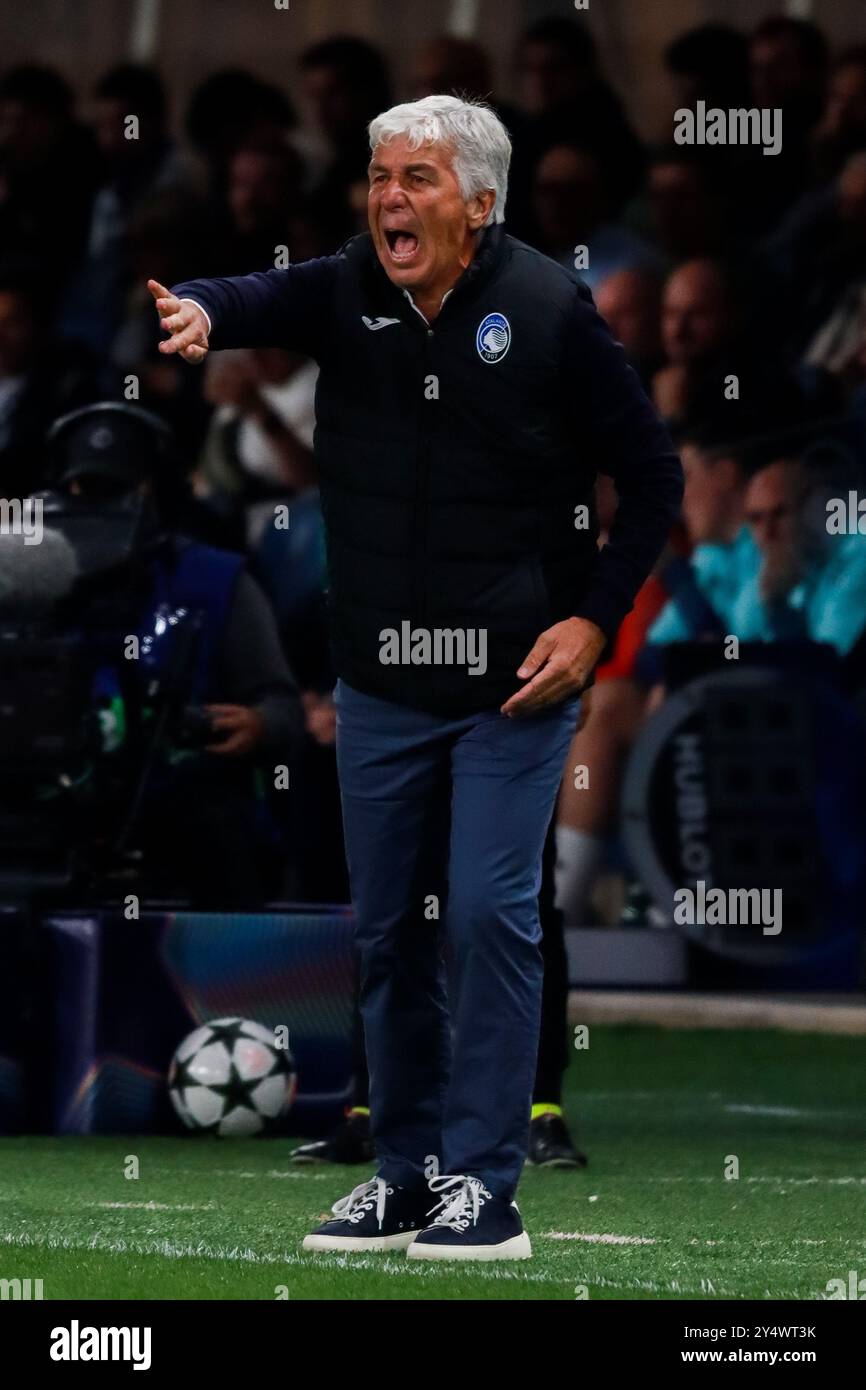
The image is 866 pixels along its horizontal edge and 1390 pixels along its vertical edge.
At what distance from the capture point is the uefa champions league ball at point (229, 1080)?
700cm

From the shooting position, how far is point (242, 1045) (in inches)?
277

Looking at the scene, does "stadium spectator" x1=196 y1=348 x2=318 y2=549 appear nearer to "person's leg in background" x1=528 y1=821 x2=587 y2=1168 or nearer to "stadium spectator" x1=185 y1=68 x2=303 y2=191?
"stadium spectator" x1=185 y1=68 x2=303 y2=191

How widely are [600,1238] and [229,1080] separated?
206 centimetres

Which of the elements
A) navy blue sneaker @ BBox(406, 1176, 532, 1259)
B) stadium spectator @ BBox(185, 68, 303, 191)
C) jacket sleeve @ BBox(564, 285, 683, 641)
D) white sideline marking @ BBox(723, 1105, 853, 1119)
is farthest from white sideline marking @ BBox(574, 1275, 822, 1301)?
stadium spectator @ BBox(185, 68, 303, 191)

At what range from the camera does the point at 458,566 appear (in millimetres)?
4719

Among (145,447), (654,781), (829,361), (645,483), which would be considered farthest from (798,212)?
(645,483)

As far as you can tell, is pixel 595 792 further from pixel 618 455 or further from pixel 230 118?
pixel 618 455

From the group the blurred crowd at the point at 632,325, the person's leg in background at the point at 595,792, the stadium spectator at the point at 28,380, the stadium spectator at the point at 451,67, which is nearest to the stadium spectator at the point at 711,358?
the blurred crowd at the point at 632,325

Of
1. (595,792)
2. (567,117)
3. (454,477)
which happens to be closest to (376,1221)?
(454,477)

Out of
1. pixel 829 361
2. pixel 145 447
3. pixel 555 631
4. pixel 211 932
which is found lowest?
pixel 211 932

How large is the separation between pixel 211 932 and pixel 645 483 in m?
2.69

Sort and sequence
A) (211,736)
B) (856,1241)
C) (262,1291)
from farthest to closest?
(211,736)
(856,1241)
(262,1291)

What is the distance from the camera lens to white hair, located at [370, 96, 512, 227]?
15.1 feet
